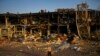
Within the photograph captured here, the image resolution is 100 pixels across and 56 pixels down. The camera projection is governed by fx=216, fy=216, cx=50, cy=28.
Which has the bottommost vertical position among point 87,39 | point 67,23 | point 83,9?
point 87,39

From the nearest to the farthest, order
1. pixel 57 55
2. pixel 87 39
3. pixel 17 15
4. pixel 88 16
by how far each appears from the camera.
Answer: pixel 57 55
pixel 87 39
pixel 88 16
pixel 17 15

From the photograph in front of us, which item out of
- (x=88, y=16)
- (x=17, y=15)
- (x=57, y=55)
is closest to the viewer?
(x=57, y=55)

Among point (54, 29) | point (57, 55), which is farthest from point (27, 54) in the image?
point (54, 29)

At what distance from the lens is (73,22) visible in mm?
40188

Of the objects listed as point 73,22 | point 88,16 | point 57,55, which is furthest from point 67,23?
point 57,55

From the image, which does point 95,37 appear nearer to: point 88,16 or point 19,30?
point 88,16

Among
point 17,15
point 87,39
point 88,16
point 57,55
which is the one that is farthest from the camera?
point 17,15

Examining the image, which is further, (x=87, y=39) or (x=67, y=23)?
(x=67, y=23)

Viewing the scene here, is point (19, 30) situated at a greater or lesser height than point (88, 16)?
lesser

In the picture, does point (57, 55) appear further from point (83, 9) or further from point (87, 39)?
point (83, 9)

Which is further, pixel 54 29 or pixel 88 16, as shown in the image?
pixel 54 29

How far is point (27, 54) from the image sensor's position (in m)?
26.3

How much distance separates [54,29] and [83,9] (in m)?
7.51

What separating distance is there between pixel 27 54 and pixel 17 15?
17583mm
